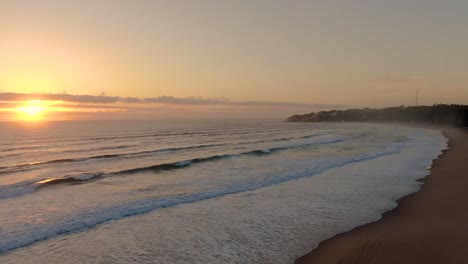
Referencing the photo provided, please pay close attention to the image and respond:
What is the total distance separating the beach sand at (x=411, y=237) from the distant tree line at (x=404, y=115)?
7990cm

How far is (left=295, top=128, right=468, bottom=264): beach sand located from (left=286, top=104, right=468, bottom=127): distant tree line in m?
79.9

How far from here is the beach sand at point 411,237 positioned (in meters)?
7.38

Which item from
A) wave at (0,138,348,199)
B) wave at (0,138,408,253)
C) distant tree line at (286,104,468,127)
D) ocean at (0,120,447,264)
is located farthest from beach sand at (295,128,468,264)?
distant tree line at (286,104,468,127)

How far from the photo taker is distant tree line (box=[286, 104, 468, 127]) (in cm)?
9126

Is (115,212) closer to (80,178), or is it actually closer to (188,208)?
(188,208)

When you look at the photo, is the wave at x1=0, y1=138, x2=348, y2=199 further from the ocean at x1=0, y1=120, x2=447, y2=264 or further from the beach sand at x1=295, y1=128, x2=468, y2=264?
the beach sand at x1=295, y1=128, x2=468, y2=264

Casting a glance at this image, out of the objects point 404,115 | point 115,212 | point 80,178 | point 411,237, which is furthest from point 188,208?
point 404,115

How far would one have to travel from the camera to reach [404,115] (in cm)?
12719

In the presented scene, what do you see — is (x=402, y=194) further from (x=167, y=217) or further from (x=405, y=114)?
(x=405, y=114)

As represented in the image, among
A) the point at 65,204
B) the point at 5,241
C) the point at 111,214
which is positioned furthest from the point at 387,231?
the point at 65,204

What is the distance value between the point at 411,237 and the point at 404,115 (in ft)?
424

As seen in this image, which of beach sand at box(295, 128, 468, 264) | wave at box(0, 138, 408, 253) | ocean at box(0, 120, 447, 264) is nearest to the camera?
beach sand at box(295, 128, 468, 264)

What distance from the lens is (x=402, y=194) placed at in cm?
1360

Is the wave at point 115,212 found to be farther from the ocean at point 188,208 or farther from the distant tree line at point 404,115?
the distant tree line at point 404,115
